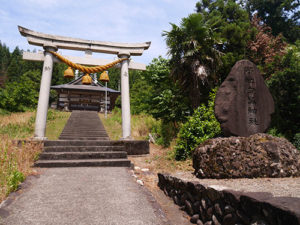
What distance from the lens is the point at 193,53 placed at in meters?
10.7

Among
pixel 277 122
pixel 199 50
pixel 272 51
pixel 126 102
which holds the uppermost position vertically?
pixel 272 51

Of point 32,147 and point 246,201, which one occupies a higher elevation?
point 32,147

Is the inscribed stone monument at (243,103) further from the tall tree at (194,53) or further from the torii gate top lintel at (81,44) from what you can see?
the torii gate top lintel at (81,44)

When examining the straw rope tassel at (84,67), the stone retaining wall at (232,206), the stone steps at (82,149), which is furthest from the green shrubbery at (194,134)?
the straw rope tassel at (84,67)

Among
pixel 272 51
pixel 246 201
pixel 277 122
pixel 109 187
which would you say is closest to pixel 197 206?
pixel 246 201

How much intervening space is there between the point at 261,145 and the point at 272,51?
16019 millimetres

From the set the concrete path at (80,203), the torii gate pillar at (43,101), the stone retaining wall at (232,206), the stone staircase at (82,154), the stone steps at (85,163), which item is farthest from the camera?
the torii gate pillar at (43,101)

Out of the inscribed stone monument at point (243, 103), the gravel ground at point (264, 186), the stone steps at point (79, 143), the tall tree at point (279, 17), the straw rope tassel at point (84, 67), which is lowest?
the gravel ground at point (264, 186)

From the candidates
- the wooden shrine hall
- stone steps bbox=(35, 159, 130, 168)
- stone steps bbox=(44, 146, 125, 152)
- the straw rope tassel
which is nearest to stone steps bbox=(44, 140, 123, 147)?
stone steps bbox=(44, 146, 125, 152)

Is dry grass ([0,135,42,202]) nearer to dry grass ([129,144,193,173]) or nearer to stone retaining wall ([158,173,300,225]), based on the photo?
stone retaining wall ([158,173,300,225])

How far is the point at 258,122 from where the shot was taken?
17.5 ft

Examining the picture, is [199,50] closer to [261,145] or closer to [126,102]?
[126,102]

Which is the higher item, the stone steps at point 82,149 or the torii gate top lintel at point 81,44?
the torii gate top lintel at point 81,44

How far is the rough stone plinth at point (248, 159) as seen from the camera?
12.9ft
